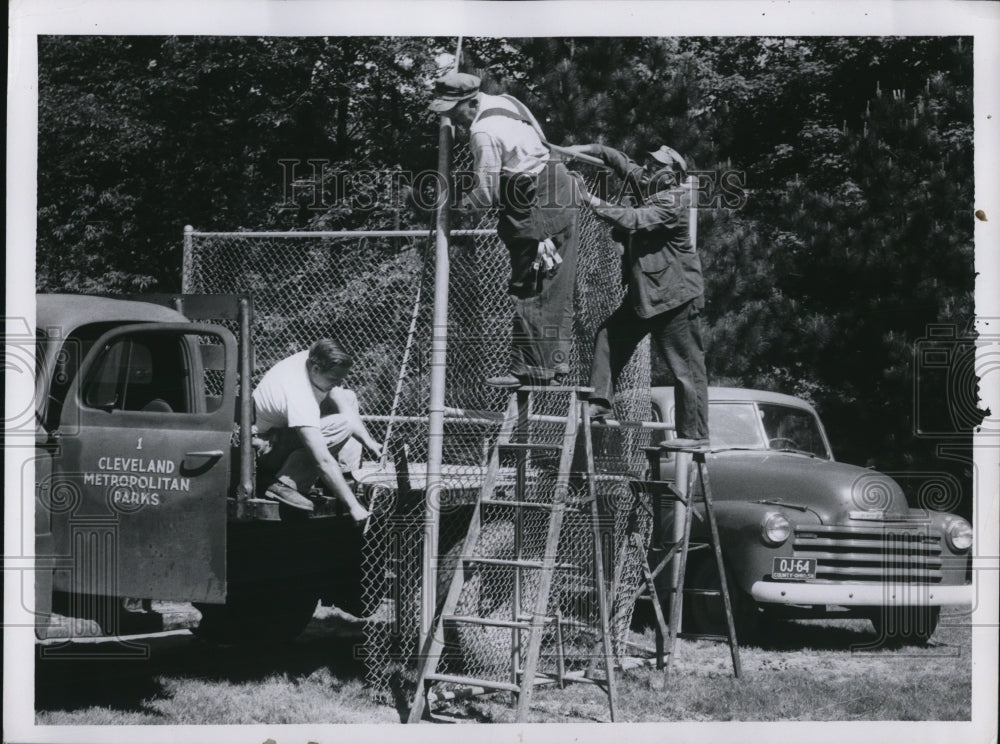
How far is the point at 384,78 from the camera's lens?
8.02 m

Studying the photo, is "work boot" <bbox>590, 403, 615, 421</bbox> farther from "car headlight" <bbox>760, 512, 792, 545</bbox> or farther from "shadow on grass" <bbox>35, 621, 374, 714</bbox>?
"shadow on grass" <bbox>35, 621, 374, 714</bbox>

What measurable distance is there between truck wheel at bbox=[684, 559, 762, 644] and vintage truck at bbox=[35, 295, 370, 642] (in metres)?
2.59

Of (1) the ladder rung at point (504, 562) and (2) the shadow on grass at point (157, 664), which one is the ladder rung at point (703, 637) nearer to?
(1) the ladder rung at point (504, 562)

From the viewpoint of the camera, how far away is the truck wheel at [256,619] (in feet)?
24.7

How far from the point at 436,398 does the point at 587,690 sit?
1.81 meters

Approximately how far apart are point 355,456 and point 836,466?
3130mm

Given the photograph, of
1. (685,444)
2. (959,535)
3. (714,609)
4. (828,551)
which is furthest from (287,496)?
(959,535)

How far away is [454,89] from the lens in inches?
238

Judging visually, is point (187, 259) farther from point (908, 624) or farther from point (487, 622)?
point (908, 624)

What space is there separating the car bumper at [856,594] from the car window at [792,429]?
1232mm

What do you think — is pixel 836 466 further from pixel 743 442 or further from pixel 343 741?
pixel 343 741

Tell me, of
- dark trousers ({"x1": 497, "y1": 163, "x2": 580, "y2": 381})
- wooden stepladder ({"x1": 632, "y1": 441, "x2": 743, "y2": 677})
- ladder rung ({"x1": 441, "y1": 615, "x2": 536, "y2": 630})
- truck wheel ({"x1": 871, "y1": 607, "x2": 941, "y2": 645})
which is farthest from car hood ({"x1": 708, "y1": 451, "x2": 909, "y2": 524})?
ladder rung ({"x1": 441, "y1": 615, "x2": 536, "y2": 630})

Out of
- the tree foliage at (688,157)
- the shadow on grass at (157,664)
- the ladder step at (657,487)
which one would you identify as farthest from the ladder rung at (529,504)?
the tree foliage at (688,157)

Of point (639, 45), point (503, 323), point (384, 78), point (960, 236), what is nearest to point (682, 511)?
point (503, 323)
